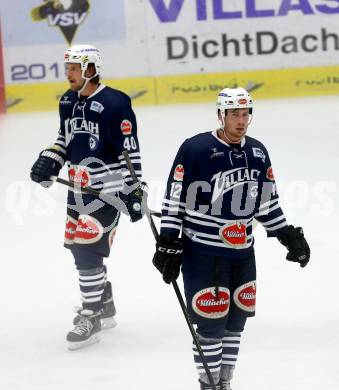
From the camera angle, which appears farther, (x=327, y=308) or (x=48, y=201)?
(x=48, y=201)

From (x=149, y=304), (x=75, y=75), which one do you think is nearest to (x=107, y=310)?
(x=149, y=304)

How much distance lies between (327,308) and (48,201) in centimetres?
384

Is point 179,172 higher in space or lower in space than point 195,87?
higher

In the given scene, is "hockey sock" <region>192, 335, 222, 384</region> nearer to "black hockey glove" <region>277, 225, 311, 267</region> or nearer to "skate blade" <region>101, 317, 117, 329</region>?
"black hockey glove" <region>277, 225, 311, 267</region>

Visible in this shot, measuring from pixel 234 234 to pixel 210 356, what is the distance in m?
0.60

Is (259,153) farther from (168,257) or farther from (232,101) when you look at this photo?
(168,257)

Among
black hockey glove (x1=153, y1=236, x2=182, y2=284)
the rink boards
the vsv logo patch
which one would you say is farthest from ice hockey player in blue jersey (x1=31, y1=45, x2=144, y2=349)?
the vsv logo patch

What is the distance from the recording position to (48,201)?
9680 mm

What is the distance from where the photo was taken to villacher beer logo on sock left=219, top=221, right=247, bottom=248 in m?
5.08

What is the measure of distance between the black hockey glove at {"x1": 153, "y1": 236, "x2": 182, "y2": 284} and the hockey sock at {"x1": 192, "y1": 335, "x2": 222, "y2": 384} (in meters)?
0.38

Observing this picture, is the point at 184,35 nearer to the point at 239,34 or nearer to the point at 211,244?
the point at 239,34

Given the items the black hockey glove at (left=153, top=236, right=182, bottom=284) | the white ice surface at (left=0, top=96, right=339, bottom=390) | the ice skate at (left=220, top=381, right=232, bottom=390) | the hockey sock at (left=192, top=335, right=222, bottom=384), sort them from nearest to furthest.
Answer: the black hockey glove at (left=153, top=236, right=182, bottom=284), the hockey sock at (left=192, top=335, right=222, bottom=384), the ice skate at (left=220, top=381, right=232, bottom=390), the white ice surface at (left=0, top=96, right=339, bottom=390)

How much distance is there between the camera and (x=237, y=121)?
4.97m

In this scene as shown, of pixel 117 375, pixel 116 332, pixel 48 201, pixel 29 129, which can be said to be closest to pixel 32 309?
pixel 116 332
